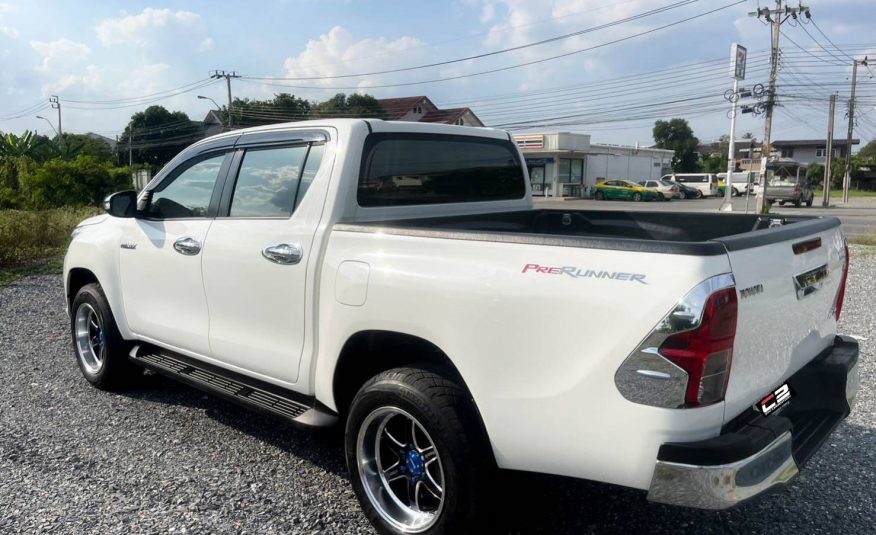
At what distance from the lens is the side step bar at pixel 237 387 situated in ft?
11.0

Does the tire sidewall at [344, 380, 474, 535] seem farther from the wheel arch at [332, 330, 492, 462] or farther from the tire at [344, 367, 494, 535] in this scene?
the wheel arch at [332, 330, 492, 462]

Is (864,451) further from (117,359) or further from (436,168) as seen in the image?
(117,359)

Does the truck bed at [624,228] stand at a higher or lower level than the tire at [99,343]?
higher

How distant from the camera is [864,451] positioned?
397 centimetres

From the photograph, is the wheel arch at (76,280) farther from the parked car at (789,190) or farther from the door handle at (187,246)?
the parked car at (789,190)

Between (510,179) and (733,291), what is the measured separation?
8.42 feet

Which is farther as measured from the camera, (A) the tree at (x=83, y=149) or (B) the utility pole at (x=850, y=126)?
(B) the utility pole at (x=850, y=126)

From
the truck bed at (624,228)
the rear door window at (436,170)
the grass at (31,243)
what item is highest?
the rear door window at (436,170)

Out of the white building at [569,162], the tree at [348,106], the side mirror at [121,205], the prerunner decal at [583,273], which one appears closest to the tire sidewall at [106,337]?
the side mirror at [121,205]

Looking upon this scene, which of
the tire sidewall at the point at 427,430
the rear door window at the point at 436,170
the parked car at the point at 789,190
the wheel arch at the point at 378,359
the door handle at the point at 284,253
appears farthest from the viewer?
the parked car at the point at 789,190

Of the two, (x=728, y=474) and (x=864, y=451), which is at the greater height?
(x=728, y=474)

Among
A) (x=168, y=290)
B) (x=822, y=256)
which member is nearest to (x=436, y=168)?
(x=168, y=290)

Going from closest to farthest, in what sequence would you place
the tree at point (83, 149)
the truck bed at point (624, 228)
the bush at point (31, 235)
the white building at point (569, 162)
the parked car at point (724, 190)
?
the truck bed at point (624, 228), the bush at point (31, 235), the tree at point (83, 149), the white building at point (569, 162), the parked car at point (724, 190)

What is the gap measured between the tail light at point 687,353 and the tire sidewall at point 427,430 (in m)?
0.76
